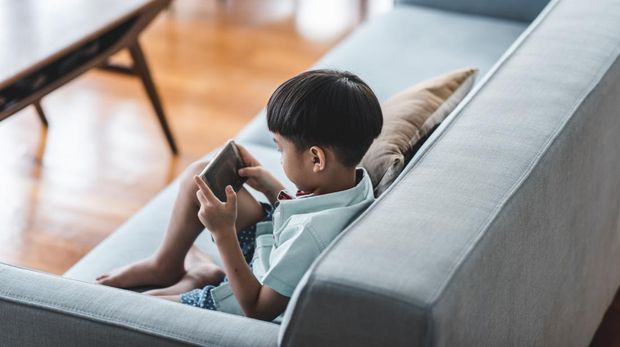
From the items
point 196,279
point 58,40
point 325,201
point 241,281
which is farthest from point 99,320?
point 58,40

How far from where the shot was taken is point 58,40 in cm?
234

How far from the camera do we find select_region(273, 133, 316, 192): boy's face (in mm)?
1465

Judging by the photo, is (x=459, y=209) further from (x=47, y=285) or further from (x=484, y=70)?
(x=484, y=70)

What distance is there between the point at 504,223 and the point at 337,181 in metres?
0.33

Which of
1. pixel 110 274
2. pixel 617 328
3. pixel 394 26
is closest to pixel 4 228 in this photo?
pixel 110 274

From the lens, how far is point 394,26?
2840mm

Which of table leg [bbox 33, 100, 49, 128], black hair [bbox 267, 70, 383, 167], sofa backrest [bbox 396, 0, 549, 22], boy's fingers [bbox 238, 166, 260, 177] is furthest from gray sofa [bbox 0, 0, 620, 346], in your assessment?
table leg [bbox 33, 100, 49, 128]

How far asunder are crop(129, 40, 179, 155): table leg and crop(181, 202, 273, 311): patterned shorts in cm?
111

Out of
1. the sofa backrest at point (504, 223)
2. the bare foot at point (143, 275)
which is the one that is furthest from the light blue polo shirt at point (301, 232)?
the bare foot at point (143, 275)

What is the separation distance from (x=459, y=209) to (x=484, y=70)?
4.47 ft

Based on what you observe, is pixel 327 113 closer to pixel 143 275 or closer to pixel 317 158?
pixel 317 158

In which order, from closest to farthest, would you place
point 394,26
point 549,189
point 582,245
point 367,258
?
point 367,258
point 549,189
point 582,245
point 394,26

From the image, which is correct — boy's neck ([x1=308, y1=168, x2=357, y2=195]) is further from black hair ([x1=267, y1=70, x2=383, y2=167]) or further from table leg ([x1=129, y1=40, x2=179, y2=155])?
table leg ([x1=129, y1=40, x2=179, y2=155])

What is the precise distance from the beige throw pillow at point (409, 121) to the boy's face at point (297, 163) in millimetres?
143
